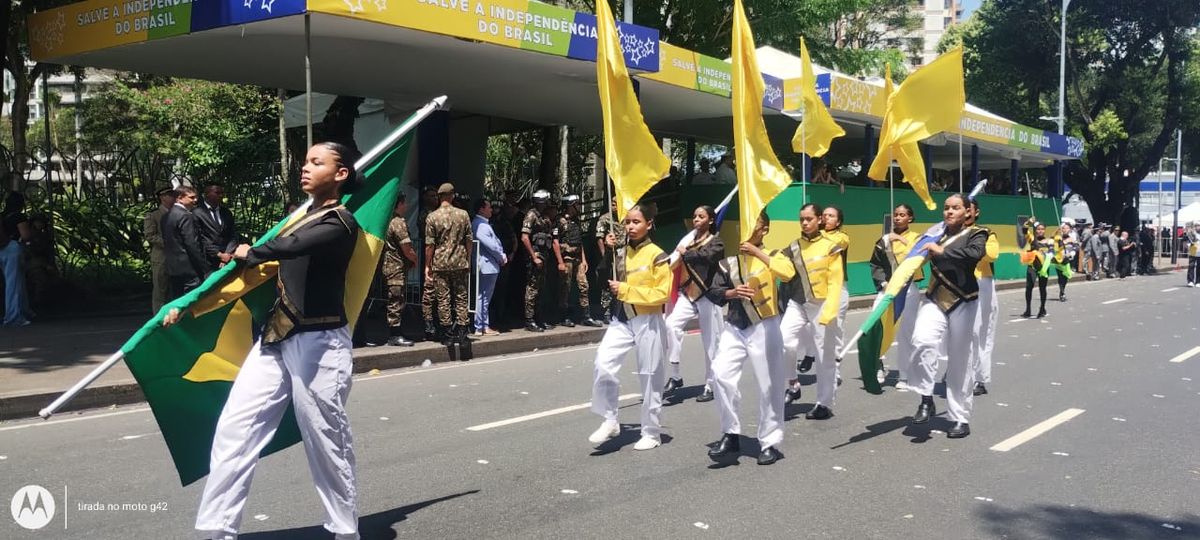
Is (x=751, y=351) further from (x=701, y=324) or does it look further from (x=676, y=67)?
(x=676, y=67)

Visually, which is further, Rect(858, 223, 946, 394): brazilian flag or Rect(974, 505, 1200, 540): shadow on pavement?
Rect(858, 223, 946, 394): brazilian flag

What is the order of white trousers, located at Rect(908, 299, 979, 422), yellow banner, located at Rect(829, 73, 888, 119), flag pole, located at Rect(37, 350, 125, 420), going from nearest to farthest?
flag pole, located at Rect(37, 350, 125, 420) → white trousers, located at Rect(908, 299, 979, 422) → yellow banner, located at Rect(829, 73, 888, 119)

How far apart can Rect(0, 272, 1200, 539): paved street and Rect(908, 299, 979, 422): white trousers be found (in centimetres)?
29

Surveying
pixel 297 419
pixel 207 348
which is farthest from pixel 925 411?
pixel 207 348

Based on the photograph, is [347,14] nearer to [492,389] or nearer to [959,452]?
[492,389]

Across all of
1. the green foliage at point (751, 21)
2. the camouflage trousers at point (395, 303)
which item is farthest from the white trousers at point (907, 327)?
the green foliage at point (751, 21)

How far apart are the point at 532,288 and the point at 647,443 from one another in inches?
273

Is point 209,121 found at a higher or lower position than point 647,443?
higher

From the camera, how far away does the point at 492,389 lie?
9734 mm

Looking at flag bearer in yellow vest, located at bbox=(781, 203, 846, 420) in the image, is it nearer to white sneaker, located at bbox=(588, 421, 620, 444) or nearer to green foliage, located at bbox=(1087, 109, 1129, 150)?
white sneaker, located at bbox=(588, 421, 620, 444)

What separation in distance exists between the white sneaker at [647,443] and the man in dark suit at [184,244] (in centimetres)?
538

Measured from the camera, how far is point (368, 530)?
16.9ft

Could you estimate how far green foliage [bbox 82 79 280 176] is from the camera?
26.6 metres

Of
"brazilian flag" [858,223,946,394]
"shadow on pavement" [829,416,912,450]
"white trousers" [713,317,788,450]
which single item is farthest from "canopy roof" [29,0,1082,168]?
"shadow on pavement" [829,416,912,450]
